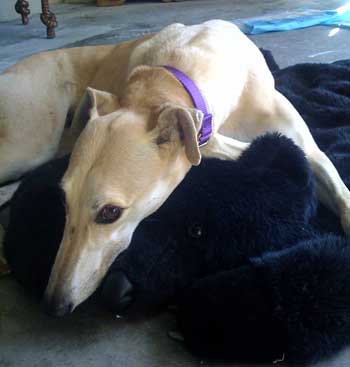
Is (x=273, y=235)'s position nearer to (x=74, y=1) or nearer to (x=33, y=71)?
(x=33, y=71)

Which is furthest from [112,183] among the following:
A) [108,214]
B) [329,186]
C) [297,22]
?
[297,22]

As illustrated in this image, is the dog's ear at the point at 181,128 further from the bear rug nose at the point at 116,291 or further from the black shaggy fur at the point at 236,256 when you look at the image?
the bear rug nose at the point at 116,291

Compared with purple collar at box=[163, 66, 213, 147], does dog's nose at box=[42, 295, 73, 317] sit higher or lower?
lower

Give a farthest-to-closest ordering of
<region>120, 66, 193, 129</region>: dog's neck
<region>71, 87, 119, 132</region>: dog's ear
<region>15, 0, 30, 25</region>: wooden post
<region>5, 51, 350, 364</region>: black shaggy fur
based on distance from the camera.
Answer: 1. <region>15, 0, 30, 25</region>: wooden post
2. <region>71, 87, 119, 132</region>: dog's ear
3. <region>120, 66, 193, 129</region>: dog's neck
4. <region>5, 51, 350, 364</region>: black shaggy fur

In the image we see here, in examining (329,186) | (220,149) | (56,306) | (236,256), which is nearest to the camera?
(56,306)

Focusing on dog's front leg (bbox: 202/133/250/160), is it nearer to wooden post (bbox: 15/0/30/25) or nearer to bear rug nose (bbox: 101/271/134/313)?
bear rug nose (bbox: 101/271/134/313)

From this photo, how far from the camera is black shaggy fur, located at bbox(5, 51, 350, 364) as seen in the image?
171 cm

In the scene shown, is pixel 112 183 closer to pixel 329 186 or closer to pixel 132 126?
pixel 132 126

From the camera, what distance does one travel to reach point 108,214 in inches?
70.0

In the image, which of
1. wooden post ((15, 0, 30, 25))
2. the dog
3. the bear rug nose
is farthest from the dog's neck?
wooden post ((15, 0, 30, 25))

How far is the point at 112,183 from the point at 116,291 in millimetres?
386

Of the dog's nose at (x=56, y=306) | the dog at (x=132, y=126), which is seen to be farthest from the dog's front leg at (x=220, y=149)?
the dog's nose at (x=56, y=306)

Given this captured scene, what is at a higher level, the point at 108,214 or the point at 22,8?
the point at 108,214

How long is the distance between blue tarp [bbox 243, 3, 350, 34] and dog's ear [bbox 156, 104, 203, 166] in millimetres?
4249
